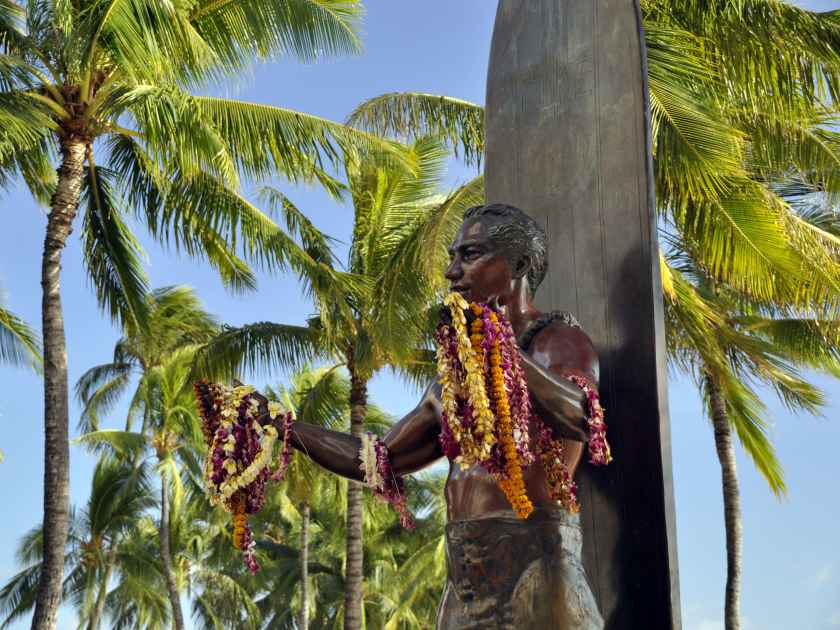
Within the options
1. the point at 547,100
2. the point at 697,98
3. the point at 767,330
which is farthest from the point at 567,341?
the point at 767,330

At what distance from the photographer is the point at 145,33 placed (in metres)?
11.9

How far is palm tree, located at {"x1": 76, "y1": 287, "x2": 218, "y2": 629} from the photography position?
82.9 ft

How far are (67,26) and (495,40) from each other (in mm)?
8669

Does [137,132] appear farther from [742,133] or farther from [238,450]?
[238,450]

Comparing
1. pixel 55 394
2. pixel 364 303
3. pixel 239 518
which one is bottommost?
pixel 239 518

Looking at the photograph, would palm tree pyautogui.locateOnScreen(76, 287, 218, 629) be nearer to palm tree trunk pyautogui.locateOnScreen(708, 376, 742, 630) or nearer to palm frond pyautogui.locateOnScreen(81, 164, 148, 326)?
palm frond pyautogui.locateOnScreen(81, 164, 148, 326)

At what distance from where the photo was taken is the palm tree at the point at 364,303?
49.5 ft

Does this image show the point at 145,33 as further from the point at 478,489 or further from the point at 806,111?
the point at 478,489

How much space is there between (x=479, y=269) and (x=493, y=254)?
5cm

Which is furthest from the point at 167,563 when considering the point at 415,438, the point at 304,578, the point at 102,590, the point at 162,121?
the point at 415,438

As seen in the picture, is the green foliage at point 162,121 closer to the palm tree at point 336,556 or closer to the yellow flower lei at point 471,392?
the yellow flower lei at point 471,392

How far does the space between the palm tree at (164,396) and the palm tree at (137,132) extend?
805 cm

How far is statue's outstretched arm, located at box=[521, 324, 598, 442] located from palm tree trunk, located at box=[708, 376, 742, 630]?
542 inches

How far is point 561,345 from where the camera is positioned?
2963mm
